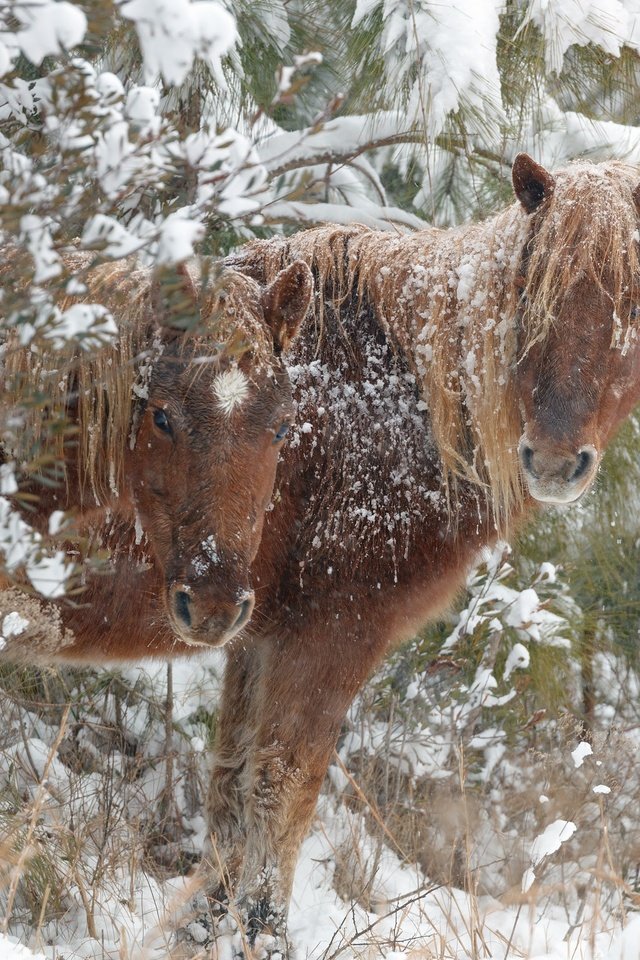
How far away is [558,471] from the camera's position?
2713 millimetres

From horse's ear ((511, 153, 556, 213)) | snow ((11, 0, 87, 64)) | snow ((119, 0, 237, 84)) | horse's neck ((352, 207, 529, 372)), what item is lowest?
horse's neck ((352, 207, 529, 372))

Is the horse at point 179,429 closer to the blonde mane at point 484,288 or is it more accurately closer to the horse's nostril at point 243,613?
the horse's nostril at point 243,613

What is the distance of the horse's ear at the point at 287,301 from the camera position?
2.58 meters

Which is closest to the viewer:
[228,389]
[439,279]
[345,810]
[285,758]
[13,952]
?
[13,952]

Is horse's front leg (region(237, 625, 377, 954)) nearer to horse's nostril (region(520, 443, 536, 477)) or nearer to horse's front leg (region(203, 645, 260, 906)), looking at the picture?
horse's front leg (region(203, 645, 260, 906))

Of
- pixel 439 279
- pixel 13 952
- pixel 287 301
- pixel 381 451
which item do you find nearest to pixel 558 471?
pixel 381 451

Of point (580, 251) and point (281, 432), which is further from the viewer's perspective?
point (580, 251)

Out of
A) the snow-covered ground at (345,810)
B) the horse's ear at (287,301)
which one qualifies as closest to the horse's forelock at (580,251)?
the horse's ear at (287,301)

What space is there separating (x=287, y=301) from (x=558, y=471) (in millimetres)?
894

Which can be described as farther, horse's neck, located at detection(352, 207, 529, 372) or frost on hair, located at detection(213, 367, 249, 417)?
horse's neck, located at detection(352, 207, 529, 372)

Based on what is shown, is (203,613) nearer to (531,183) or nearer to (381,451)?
(381,451)

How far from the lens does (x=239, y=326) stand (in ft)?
7.95

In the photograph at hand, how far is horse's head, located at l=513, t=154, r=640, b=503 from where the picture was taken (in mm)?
2727

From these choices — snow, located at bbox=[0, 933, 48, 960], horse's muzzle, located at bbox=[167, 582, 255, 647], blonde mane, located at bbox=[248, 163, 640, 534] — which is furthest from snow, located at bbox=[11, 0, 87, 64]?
Result: blonde mane, located at bbox=[248, 163, 640, 534]
